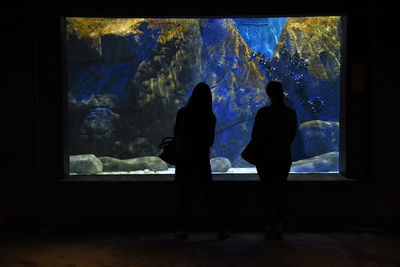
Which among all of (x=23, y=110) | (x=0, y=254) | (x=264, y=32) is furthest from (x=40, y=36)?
(x=264, y=32)

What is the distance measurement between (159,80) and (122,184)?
996 centimetres

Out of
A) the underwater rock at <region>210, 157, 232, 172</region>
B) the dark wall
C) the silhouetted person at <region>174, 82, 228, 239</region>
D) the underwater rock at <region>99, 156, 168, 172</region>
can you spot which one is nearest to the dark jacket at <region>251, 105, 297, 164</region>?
the silhouetted person at <region>174, 82, 228, 239</region>

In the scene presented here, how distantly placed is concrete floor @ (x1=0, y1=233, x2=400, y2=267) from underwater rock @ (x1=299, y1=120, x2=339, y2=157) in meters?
10.3

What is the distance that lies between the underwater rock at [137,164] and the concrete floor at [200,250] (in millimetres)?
6765

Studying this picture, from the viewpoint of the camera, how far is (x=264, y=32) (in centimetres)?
3250

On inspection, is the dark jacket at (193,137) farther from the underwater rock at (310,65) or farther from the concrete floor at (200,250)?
the underwater rock at (310,65)

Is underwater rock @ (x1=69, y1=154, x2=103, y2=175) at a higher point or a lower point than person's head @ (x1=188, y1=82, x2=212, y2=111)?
lower

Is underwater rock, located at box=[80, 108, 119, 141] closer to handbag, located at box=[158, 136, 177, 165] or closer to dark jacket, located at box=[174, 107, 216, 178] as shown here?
handbag, located at box=[158, 136, 177, 165]

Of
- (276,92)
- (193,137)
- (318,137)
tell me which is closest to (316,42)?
(318,137)

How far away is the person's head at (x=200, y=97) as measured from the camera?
13.2 ft

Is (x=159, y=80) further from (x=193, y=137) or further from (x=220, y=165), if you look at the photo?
(x=193, y=137)

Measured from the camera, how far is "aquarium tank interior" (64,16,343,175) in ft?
46.8

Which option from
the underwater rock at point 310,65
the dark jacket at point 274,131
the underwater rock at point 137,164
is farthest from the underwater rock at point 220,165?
the underwater rock at point 310,65

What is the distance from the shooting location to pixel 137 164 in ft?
37.6
